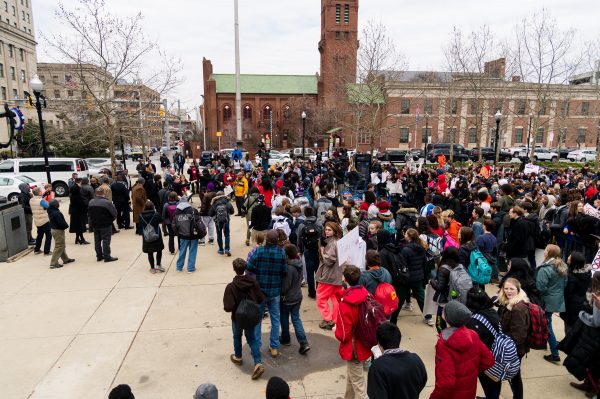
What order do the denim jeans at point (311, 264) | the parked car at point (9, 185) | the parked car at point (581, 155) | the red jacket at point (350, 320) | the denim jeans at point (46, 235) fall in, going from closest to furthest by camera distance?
the red jacket at point (350, 320)
the denim jeans at point (311, 264)
the denim jeans at point (46, 235)
the parked car at point (9, 185)
the parked car at point (581, 155)

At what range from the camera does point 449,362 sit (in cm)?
357

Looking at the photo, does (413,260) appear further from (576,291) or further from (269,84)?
(269,84)

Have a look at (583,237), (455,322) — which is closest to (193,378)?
(455,322)

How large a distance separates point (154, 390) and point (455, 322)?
3.82m

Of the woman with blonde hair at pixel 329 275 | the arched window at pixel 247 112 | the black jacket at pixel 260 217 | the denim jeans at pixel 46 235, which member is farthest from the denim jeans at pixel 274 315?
the arched window at pixel 247 112

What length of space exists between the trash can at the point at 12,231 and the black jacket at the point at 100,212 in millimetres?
2544

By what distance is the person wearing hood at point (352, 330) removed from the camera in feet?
13.8

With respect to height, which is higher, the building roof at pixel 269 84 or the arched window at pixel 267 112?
the building roof at pixel 269 84

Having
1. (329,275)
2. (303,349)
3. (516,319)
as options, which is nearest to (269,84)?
(329,275)

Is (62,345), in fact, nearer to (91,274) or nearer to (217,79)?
(91,274)

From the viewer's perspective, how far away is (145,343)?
20.2ft

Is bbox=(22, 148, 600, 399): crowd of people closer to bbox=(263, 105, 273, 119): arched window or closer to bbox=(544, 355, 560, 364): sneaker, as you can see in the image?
bbox=(544, 355, 560, 364): sneaker

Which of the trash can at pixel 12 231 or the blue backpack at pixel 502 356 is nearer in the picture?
the blue backpack at pixel 502 356

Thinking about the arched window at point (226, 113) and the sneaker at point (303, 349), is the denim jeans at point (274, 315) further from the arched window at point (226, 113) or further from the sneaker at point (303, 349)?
the arched window at point (226, 113)
